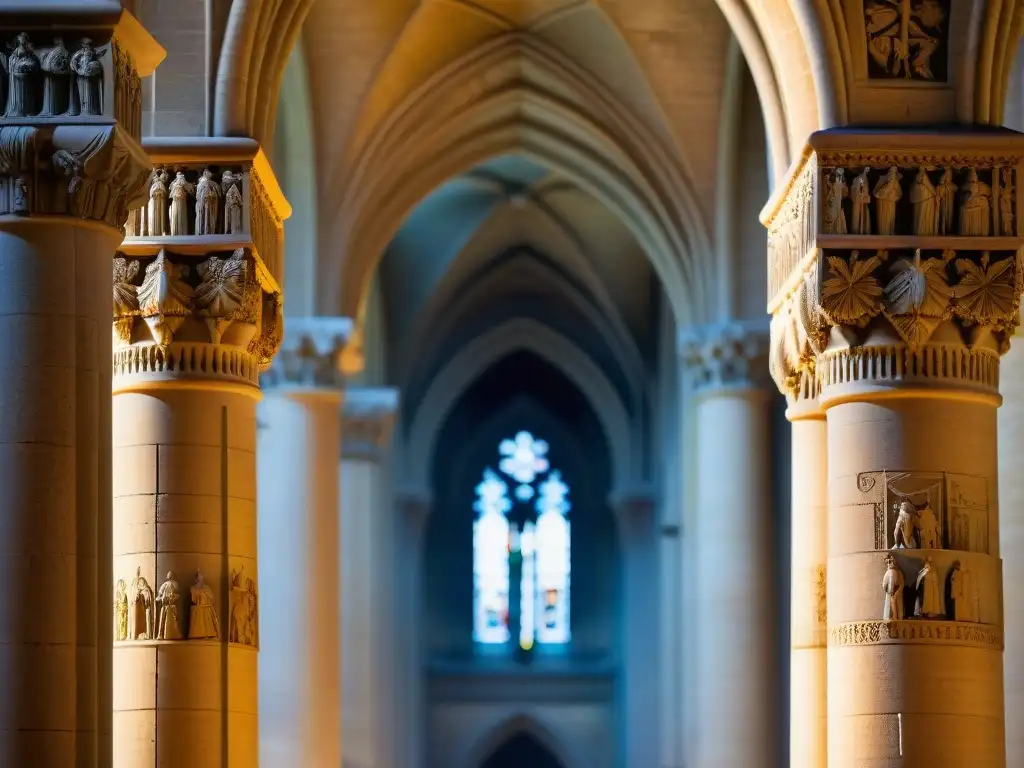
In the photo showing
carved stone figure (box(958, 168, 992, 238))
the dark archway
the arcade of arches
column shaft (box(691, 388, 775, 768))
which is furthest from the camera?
the dark archway

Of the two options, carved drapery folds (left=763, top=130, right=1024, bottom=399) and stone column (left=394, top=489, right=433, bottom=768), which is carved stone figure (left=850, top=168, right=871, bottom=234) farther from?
stone column (left=394, top=489, right=433, bottom=768)

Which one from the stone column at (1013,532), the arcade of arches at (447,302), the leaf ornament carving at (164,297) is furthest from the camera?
the stone column at (1013,532)

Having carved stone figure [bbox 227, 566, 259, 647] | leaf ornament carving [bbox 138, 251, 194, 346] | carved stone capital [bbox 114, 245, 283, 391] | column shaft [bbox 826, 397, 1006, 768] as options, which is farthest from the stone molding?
leaf ornament carving [bbox 138, 251, 194, 346]

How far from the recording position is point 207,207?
12539 mm

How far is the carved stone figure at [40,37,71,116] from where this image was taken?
9.59m

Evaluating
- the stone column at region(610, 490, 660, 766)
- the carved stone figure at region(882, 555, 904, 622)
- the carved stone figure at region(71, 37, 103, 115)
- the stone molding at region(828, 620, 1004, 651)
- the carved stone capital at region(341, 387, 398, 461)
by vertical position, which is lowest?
the stone column at region(610, 490, 660, 766)

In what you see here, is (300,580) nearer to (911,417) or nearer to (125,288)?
(125,288)

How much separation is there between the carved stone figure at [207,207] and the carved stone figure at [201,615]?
2.17 metres

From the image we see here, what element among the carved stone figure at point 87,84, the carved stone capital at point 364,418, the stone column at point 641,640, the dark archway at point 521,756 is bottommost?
the dark archway at point 521,756

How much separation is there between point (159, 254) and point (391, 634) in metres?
16.2

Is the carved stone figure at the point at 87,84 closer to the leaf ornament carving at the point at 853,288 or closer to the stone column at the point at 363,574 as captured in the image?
the leaf ornament carving at the point at 853,288

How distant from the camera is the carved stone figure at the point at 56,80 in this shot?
9594 mm

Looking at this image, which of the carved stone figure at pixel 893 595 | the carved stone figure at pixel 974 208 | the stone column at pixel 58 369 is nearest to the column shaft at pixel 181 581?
the stone column at pixel 58 369

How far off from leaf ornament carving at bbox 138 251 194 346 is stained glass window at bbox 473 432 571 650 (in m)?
23.3
